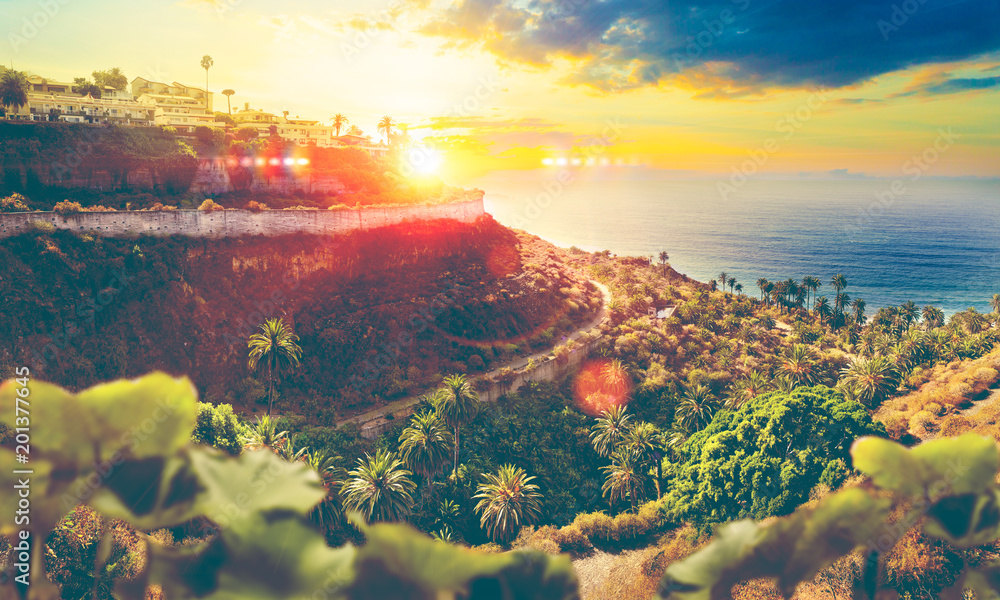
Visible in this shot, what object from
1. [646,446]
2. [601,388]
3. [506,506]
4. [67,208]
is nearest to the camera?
[506,506]

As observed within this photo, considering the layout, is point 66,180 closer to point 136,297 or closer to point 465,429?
point 136,297

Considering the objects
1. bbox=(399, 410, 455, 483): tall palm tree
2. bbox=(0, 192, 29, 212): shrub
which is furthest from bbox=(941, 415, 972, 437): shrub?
bbox=(0, 192, 29, 212): shrub

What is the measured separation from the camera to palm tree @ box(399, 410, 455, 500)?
27.2 m

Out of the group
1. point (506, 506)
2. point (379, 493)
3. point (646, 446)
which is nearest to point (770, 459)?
point (646, 446)

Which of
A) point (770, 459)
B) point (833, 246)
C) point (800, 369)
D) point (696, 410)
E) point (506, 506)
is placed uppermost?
point (833, 246)

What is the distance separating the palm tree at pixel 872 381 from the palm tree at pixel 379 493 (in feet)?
110

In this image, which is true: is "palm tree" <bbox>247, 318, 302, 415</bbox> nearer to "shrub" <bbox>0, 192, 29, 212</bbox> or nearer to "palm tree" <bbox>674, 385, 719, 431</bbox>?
"shrub" <bbox>0, 192, 29, 212</bbox>

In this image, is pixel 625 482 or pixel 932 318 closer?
pixel 625 482

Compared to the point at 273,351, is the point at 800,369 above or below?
below

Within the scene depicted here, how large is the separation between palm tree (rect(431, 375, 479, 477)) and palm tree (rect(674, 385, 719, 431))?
49.4 feet

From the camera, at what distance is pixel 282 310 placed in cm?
3694

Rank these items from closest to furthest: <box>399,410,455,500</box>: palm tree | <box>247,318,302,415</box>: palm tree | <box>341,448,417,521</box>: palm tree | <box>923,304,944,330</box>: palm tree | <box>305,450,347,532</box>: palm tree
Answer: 1. <box>305,450,347,532</box>: palm tree
2. <box>341,448,417,521</box>: palm tree
3. <box>399,410,455,500</box>: palm tree
4. <box>247,318,302,415</box>: palm tree
5. <box>923,304,944,330</box>: palm tree

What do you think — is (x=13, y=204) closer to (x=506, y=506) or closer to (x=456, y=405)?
(x=456, y=405)

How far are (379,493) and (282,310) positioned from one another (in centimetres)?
1896
